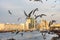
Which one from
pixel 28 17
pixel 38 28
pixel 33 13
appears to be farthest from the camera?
pixel 38 28

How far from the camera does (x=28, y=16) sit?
2619 mm

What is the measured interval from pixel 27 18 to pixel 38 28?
78 cm

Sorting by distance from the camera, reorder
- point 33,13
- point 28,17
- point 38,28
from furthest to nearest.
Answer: point 38,28
point 28,17
point 33,13

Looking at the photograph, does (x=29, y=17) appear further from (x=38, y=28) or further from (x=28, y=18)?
(x=38, y=28)

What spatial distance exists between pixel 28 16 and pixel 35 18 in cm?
17

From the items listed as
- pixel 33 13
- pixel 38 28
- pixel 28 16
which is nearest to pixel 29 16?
pixel 28 16

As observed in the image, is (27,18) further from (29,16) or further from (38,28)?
(38,28)

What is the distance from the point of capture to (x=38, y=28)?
326 cm

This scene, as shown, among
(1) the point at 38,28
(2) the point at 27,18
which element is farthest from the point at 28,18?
(1) the point at 38,28

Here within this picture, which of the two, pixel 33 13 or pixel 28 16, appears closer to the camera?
pixel 33 13

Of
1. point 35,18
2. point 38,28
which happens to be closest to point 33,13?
point 35,18

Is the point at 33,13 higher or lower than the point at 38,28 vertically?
higher

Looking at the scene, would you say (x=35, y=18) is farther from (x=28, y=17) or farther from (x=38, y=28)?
(x=38, y=28)

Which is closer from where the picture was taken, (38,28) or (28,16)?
(28,16)
